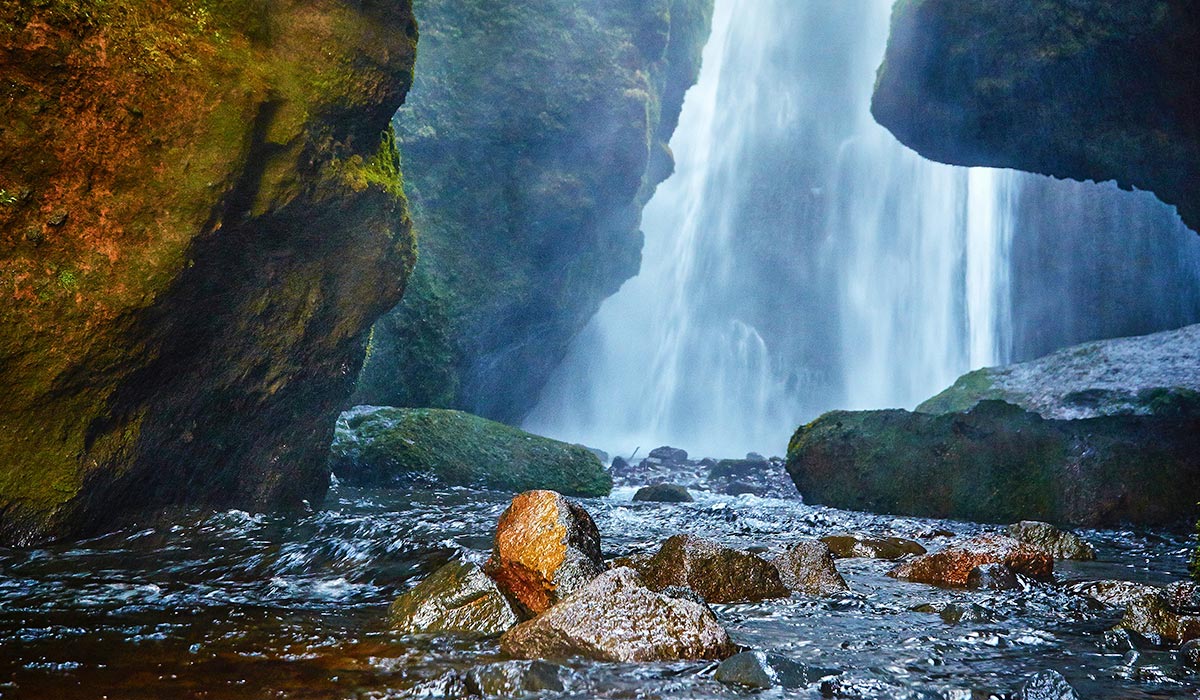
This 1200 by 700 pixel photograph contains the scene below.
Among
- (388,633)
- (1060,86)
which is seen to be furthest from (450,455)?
(1060,86)

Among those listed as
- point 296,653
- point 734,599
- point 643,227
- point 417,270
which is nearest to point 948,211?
point 643,227

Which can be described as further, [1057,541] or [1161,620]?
[1057,541]

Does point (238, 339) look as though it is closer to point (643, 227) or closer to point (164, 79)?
point (164, 79)

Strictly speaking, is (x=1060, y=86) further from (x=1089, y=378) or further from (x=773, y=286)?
(x=773, y=286)

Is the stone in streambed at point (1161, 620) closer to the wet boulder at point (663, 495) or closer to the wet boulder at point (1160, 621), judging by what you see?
the wet boulder at point (1160, 621)

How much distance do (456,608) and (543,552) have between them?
776mm

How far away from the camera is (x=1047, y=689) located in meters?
3.05

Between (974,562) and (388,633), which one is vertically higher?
(974,562)

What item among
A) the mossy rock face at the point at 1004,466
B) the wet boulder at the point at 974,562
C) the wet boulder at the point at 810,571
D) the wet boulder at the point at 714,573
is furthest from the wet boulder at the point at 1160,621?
the mossy rock face at the point at 1004,466

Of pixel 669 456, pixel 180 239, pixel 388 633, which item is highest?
pixel 180 239

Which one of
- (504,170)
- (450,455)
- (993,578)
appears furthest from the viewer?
(504,170)

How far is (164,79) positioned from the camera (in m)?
6.07

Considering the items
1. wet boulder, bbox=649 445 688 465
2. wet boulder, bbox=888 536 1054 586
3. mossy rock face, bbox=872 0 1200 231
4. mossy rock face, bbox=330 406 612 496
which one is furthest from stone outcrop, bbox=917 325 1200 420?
wet boulder, bbox=888 536 1054 586

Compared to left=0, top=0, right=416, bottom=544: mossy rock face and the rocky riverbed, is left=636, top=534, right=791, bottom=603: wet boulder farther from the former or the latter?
left=0, top=0, right=416, bottom=544: mossy rock face
